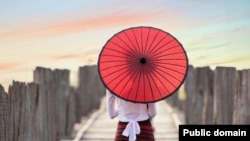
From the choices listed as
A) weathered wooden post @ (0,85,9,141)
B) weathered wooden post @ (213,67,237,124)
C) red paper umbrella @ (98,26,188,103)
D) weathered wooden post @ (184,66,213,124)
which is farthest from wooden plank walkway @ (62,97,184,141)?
red paper umbrella @ (98,26,188,103)

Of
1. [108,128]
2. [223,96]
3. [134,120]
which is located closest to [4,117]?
[134,120]

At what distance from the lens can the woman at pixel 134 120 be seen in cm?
539

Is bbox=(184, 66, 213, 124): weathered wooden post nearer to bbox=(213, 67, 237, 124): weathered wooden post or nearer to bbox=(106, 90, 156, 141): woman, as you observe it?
bbox=(213, 67, 237, 124): weathered wooden post

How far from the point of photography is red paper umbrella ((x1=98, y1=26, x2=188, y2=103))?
17.7 ft

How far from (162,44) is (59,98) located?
4.73 m

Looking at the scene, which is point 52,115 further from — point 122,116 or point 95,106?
point 95,106

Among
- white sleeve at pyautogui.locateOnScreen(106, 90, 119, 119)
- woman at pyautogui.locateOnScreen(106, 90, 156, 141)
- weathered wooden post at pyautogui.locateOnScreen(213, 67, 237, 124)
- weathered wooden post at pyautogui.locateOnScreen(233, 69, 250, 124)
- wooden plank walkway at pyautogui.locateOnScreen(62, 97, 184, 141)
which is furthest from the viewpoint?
wooden plank walkway at pyautogui.locateOnScreen(62, 97, 184, 141)

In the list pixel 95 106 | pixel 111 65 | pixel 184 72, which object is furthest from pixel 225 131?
pixel 95 106

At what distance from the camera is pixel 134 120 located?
213 inches

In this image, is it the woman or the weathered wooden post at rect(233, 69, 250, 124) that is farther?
the weathered wooden post at rect(233, 69, 250, 124)

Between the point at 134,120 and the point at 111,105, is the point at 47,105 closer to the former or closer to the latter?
the point at 111,105

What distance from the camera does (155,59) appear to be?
5.50 m

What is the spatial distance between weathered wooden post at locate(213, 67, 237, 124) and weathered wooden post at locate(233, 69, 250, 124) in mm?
1588

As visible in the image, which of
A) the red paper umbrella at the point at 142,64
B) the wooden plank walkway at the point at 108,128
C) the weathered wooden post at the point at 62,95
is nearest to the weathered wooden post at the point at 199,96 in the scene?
the wooden plank walkway at the point at 108,128
